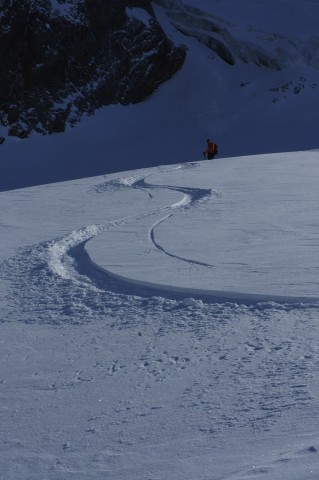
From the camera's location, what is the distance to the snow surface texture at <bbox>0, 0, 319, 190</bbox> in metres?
26.0

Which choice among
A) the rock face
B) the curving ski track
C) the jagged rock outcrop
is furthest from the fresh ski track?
the jagged rock outcrop

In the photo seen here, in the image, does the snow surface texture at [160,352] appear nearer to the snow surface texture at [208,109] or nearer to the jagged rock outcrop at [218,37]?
the snow surface texture at [208,109]

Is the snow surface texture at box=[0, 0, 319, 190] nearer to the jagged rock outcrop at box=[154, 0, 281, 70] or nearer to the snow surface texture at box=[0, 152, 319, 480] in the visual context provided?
the jagged rock outcrop at box=[154, 0, 281, 70]

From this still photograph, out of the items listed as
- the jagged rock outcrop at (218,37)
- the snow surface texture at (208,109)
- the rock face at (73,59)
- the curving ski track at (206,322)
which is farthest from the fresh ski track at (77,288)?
the jagged rock outcrop at (218,37)

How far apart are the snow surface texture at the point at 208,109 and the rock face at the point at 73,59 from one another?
599mm

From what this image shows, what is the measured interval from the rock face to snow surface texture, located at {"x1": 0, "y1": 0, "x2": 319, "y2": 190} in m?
0.60

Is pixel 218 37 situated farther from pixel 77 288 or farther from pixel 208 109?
pixel 77 288

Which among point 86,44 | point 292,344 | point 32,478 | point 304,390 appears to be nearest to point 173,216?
point 292,344

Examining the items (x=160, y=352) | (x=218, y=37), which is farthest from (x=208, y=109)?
(x=160, y=352)

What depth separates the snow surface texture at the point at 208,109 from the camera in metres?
26.0

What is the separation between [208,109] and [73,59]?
17.8 ft

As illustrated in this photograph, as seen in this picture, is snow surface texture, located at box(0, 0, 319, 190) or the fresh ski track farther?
snow surface texture, located at box(0, 0, 319, 190)

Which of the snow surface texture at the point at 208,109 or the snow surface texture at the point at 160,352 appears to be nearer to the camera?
the snow surface texture at the point at 160,352

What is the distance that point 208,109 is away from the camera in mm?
29812
